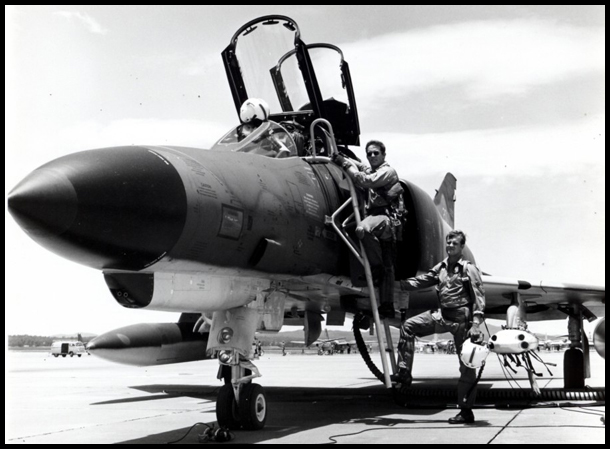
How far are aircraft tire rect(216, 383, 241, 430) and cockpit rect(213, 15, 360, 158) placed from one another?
3446 millimetres

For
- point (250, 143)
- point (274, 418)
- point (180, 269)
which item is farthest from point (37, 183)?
point (274, 418)

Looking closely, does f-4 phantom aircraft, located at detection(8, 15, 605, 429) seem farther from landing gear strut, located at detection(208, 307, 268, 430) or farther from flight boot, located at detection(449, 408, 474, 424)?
flight boot, located at detection(449, 408, 474, 424)

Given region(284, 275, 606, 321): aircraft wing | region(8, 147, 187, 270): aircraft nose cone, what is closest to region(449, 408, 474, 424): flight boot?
region(284, 275, 606, 321): aircraft wing

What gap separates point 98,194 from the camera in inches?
186

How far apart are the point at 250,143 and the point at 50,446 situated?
3.43 metres

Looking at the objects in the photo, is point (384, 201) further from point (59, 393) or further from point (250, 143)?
point (59, 393)

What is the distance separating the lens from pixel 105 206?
4758 mm

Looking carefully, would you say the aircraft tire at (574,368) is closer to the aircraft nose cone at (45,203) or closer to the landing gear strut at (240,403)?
the landing gear strut at (240,403)

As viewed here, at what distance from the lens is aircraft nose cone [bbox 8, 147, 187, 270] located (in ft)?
15.1

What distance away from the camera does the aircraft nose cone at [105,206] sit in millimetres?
4613

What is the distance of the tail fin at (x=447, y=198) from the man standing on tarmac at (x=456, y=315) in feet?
25.0

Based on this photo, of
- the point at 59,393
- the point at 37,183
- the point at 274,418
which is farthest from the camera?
the point at 59,393

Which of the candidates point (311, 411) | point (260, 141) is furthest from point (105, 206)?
point (311, 411)

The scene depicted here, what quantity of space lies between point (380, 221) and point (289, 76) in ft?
10.0
